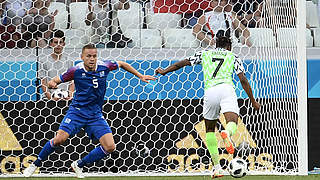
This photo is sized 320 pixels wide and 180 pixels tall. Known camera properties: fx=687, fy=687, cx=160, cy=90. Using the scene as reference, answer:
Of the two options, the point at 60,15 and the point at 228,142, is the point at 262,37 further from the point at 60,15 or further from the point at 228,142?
the point at 228,142

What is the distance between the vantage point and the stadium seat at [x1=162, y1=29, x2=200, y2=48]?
8852mm

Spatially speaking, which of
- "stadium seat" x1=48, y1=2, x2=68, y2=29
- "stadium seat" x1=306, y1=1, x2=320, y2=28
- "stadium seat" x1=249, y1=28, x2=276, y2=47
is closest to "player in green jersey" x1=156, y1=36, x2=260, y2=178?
"stadium seat" x1=249, y1=28, x2=276, y2=47

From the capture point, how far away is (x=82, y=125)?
24.3ft

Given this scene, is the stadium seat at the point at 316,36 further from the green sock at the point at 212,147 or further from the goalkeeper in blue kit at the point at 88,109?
the goalkeeper in blue kit at the point at 88,109

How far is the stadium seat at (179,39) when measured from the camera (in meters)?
8.85

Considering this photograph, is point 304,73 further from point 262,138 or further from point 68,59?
point 68,59

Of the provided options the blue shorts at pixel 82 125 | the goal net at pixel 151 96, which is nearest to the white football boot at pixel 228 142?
the blue shorts at pixel 82 125

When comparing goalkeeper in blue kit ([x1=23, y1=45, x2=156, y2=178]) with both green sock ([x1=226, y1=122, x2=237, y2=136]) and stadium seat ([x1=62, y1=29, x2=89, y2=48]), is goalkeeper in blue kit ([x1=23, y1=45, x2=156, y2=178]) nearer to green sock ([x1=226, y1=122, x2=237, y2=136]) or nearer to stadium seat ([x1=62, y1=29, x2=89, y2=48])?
green sock ([x1=226, y1=122, x2=237, y2=136])

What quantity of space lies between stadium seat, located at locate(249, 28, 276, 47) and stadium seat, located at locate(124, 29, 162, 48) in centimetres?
119

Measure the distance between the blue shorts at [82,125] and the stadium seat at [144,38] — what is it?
1710 mm

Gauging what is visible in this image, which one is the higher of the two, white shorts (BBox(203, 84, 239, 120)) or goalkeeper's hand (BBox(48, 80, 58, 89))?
goalkeeper's hand (BBox(48, 80, 58, 89))

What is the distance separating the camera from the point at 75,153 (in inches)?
327

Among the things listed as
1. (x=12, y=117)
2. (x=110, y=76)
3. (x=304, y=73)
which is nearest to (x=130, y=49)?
(x=110, y=76)

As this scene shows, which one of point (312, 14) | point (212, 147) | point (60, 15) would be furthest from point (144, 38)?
point (312, 14)
